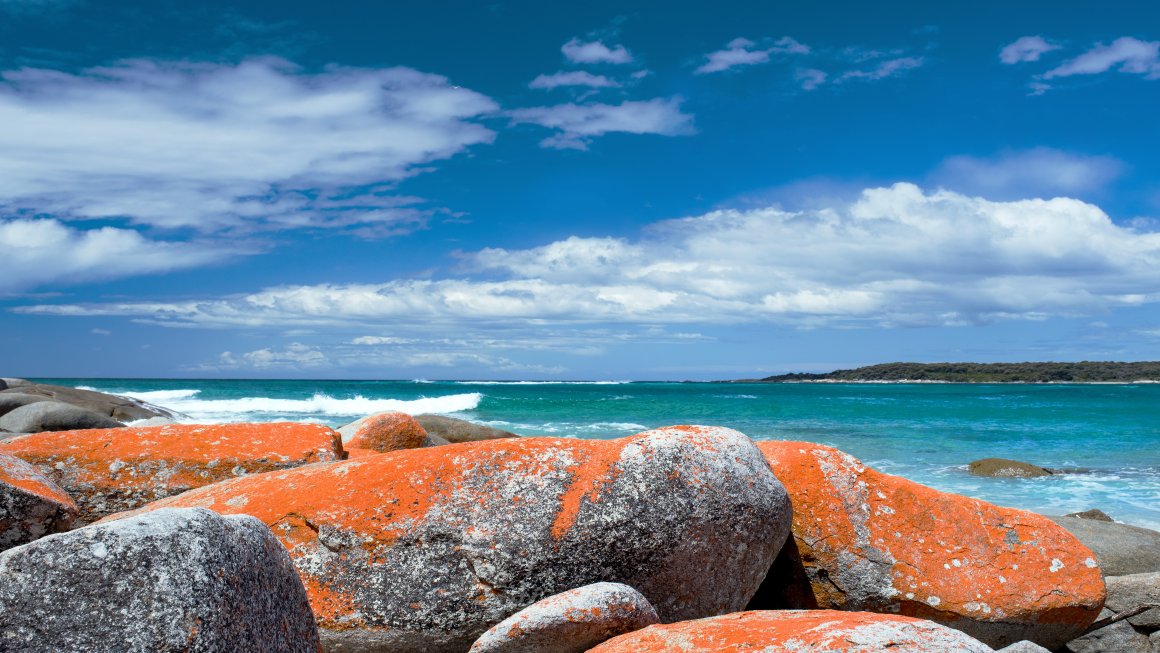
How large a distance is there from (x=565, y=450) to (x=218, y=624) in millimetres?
2567

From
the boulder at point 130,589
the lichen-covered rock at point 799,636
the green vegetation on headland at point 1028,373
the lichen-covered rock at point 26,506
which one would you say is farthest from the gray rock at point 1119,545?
the green vegetation on headland at point 1028,373

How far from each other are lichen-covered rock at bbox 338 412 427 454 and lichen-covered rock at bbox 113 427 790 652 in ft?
10.0

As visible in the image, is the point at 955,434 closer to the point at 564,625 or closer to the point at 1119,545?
the point at 1119,545

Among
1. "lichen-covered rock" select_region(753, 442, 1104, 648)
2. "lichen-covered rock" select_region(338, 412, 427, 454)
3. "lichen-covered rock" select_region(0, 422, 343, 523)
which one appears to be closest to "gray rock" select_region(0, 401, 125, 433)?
"lichen-covered rock" select_region(338, 412, 427, 454)

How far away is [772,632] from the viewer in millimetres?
3570

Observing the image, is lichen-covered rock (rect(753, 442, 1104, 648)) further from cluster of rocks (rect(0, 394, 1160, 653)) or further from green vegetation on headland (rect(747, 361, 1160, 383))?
green vegetation on headland (rect(747, 361, 1160, 383))

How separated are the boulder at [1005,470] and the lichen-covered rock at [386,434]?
1545 centimetres

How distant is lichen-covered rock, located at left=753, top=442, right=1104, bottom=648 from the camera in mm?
5570

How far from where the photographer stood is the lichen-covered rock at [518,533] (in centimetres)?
477

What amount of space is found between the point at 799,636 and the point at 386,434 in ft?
19.0

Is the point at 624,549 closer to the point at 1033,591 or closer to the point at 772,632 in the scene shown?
the point at 772,632

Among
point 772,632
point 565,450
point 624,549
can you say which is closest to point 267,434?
point 565,450

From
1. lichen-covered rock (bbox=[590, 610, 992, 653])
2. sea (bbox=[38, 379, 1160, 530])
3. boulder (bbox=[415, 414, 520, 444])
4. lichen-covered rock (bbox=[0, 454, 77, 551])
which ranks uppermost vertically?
lichen-covered rock (bbox=[0, 454, 77, 551])

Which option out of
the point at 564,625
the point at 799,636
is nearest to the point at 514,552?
the point at 564,625
